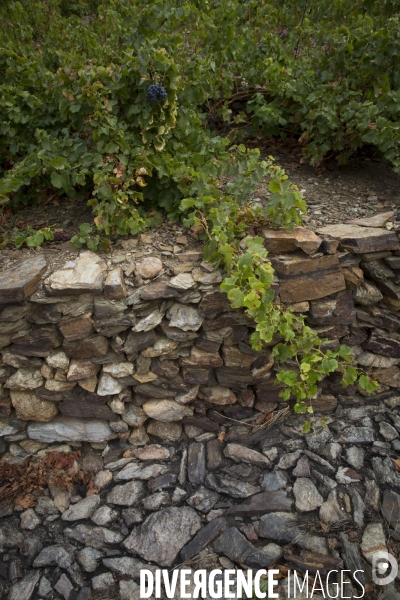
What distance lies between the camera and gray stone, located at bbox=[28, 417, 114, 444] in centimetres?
310

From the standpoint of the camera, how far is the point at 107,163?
285cm

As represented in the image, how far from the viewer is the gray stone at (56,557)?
8.58 feet

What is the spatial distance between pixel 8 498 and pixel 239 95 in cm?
373

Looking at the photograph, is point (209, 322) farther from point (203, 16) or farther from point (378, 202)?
point (203, 16)

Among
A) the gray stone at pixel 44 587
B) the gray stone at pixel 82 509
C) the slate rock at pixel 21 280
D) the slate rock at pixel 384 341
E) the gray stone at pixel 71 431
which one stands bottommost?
the gray stone at pixel 44 587

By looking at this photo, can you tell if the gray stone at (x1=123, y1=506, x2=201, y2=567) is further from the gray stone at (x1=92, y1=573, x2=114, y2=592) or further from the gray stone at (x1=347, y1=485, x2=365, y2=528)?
the gray stone at (x1=347, y1=485, x2=365, y2=528)

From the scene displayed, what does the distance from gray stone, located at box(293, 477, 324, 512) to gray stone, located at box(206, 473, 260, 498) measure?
252 millimetres

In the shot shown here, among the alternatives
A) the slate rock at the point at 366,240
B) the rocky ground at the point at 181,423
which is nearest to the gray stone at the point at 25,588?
the rocky ground at the point at 181,423

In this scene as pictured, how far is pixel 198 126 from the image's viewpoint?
10.9 feet

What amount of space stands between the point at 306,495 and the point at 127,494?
45.2 inches

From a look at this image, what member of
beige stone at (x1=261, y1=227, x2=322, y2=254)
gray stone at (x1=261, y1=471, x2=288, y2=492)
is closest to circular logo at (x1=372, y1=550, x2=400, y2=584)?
gray stone at (x1=261, y1=471, x2=288, y2=492)

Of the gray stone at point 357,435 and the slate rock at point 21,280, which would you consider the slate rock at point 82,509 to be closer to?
the slate rock at point 21,280

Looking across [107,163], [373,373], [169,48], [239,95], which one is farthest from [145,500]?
[239,95]

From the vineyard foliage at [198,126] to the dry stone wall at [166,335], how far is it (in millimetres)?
216
